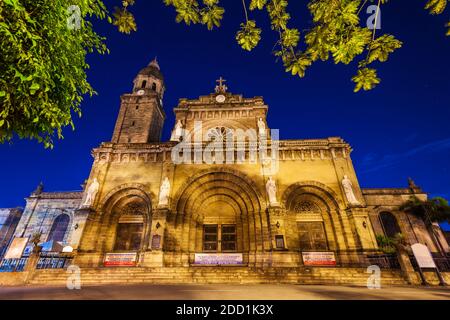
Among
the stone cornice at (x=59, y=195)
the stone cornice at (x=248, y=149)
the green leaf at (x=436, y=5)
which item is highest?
the stone cornice at (x=248, y=149)

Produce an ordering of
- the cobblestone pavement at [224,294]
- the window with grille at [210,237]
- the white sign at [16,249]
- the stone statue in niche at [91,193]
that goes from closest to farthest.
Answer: the cobblestone pavement at [224,294] < the white sign at [16,249] < the stone statue in niche at [91,193] < the window with grille at [210,237]

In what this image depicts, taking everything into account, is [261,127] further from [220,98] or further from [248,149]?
[220,98]

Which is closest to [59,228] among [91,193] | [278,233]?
[91,193]

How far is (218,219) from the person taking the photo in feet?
56.4

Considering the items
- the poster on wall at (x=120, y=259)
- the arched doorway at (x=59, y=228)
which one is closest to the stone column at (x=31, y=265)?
the poster on wall at (x=120, y=259)

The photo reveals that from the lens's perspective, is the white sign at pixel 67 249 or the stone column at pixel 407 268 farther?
the white sign at pixel 67 249

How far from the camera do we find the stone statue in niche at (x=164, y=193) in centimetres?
1595

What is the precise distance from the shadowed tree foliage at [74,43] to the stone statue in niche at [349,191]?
47.0 feet

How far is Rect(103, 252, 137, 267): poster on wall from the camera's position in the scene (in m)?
14.9

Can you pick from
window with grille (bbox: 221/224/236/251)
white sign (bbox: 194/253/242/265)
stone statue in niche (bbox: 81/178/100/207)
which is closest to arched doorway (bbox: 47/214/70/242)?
stone statue in niche (bbox: 81/178/100/207)

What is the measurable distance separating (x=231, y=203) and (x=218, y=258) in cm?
432

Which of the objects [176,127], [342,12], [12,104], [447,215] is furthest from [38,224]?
[447,215]

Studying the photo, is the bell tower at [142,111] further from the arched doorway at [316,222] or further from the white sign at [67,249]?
the arched doorway at [316,222]
